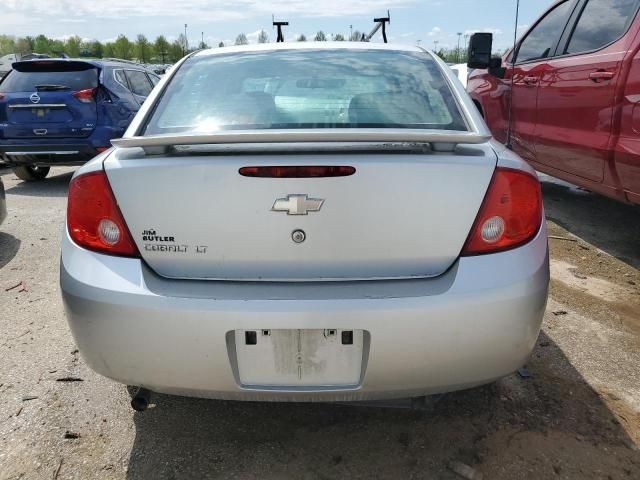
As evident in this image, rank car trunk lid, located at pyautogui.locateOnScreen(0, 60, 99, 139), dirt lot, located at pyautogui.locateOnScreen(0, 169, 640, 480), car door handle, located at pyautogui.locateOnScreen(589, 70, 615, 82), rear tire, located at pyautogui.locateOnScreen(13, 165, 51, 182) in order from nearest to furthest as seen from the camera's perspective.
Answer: dirt lot, located at pyautogui.locateOnScreen(0, 169, 640, 480), car door handle, located at pyautogui.locateOnScreen(589, 70, 615, 82), car trunk lid, located at pyautogui.locateOnScreen(0, 60, 99, 139), rear tire, located at pyautogui.locateOnScreen(13, 165, 51, 182)

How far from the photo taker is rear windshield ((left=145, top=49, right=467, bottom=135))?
211 centimetres

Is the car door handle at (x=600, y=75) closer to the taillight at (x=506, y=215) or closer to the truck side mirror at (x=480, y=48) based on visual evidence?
the truck side mirror at (x=480, y=48)

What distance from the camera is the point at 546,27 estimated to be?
505cm

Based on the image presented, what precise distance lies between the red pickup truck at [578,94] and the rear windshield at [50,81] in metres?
4.75

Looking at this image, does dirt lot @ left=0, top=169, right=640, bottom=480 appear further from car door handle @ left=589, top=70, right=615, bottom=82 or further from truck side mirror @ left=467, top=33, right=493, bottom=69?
truck side mirror @ left=467, top=33, right=493, bottom=69

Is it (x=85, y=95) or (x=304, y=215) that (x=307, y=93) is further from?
(x=85, y=95)

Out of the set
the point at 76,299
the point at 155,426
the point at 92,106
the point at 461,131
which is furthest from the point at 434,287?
the point at 92,106

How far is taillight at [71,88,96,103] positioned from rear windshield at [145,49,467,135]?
476cm

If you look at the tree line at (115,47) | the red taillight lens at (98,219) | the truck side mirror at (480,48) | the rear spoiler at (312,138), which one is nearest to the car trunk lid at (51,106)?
the truck side mirror at (480,48)

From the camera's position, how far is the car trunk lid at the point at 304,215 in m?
1.75

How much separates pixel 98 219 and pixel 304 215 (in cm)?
69

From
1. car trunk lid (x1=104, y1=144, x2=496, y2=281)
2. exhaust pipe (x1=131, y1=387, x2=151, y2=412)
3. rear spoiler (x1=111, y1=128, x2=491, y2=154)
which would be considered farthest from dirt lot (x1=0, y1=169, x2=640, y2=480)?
rear spoiler (x1=111, y1=128, x2=491, y2=154)

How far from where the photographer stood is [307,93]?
236 cm

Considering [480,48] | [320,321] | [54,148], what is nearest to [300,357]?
[320,321]
